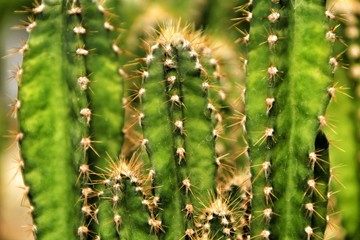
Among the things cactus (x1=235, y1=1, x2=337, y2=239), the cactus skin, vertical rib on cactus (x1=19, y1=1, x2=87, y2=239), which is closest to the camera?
cactus (x1=235, y1=1, x2=337, y2=239)

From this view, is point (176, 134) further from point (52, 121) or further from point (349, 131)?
point (349, 131)

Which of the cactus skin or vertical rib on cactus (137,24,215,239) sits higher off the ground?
vertical rib on cactus (137,24,215,239)

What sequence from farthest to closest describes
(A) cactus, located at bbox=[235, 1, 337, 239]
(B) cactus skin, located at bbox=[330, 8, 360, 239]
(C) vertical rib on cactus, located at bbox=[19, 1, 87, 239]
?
(B) cactus skin, located at bbox=[330, 8, 360, 239] < (C) vertical rib on cactus, located at bbox=[19, 1, 87, 239] < (A) cactus, located at bbox=[235, 1, 337, 239]

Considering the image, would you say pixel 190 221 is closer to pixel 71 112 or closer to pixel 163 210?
pixel 163 210

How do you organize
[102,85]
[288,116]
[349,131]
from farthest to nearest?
[349,131] < [102,85] < [288,116]

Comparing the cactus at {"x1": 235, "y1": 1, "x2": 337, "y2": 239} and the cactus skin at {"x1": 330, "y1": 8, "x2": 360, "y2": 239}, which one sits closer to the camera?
the cactus at {"x1": 235, "y1": 1, "x2": 337, "y2": 239}

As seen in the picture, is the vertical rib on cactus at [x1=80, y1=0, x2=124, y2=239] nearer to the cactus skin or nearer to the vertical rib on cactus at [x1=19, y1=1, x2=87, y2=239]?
the vertical rib on cactus at [x1=19, y1=1, x2=87, y2=239]

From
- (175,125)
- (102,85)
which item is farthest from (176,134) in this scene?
(102,85)

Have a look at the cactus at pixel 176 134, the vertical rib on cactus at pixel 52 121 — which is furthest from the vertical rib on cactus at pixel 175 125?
the vertical rib on cactus at pixel 52 121

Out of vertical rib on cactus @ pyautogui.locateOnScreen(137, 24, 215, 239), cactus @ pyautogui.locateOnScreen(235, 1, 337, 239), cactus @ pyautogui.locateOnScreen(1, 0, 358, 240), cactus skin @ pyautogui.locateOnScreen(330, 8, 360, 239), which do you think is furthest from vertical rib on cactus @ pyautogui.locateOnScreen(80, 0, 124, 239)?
cactus skin @ pyautogui.locateOnScreen(330, 8, 360, 239)

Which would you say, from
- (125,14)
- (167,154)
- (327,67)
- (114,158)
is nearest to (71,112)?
A: (114,158)
